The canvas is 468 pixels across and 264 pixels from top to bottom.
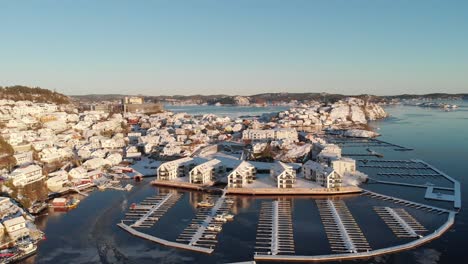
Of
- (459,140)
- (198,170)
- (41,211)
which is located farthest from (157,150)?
(459,140)

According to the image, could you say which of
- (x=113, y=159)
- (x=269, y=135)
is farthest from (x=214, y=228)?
(x=269, y=135)

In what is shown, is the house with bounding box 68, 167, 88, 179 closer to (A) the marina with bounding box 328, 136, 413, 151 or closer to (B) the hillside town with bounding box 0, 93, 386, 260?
(B) the hillside town with bounding box 0, 93, 386, 260

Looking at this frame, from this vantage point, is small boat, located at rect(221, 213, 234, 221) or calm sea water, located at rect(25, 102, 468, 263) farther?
small boat, located at rect(221, 213, 234, 221)

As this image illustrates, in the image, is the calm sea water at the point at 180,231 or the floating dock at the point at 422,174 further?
the floating dock at the point at 422,174

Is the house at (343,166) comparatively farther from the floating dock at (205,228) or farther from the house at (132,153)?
the house at (132,153)

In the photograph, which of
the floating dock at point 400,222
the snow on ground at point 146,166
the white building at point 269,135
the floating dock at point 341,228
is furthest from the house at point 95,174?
the white building at point 269,135

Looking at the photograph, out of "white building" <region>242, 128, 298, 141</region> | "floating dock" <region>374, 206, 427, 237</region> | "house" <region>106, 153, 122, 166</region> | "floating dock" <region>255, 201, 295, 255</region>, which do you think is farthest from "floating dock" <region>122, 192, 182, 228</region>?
"white building" <region>242, 128, 298, 141</region>

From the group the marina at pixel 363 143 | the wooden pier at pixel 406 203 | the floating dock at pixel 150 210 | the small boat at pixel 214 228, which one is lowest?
the floating dock at pixel 150 210
